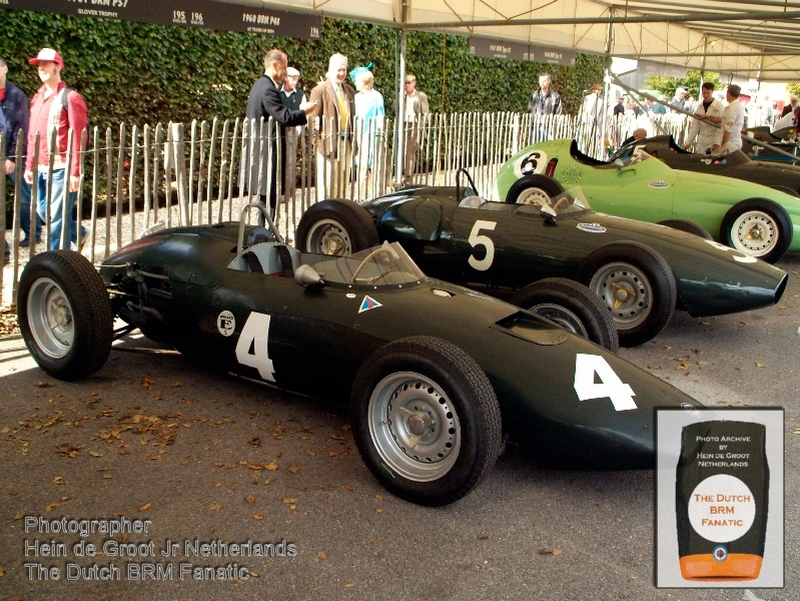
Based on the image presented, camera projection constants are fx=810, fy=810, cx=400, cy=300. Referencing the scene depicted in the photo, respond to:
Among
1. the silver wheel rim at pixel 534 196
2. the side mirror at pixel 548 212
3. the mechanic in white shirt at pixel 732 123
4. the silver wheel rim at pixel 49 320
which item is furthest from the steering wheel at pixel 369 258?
the mechanic in white shirt at pixel 732 123

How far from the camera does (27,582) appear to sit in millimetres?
3064

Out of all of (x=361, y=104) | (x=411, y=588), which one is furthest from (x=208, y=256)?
(x=361, y=104)

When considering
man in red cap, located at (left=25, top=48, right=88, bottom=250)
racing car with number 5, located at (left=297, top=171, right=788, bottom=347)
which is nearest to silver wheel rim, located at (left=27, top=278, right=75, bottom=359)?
man in red cap, located at (left=25, top=48, right=88, bottom=250)

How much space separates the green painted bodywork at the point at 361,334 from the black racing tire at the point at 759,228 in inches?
207

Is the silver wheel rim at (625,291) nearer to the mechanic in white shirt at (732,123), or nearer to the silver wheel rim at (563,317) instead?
the silver wheel rim at (563,317)

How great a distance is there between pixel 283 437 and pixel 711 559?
2241 mm

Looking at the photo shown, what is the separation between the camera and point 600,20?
10.3 meters

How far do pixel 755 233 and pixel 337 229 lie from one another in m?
4.70

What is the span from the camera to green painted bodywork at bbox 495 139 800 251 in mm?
8867

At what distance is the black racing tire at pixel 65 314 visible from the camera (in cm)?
474

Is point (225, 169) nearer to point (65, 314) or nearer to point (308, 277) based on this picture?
point (65, 314)

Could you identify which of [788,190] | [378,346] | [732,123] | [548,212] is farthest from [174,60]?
[732,123]

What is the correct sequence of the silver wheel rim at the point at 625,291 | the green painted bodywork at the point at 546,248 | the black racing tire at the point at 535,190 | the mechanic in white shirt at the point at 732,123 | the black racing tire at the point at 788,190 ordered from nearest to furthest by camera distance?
the silver wheel rim at the point at 625,291 < the green painted bodywork at the point at 546,248 < the black racing tire at the point at 535,190 < the black racing tire at the point at 788,190 < the mechanic in white shirt at the point at 732,123

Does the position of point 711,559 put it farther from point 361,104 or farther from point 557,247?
point 361,104
